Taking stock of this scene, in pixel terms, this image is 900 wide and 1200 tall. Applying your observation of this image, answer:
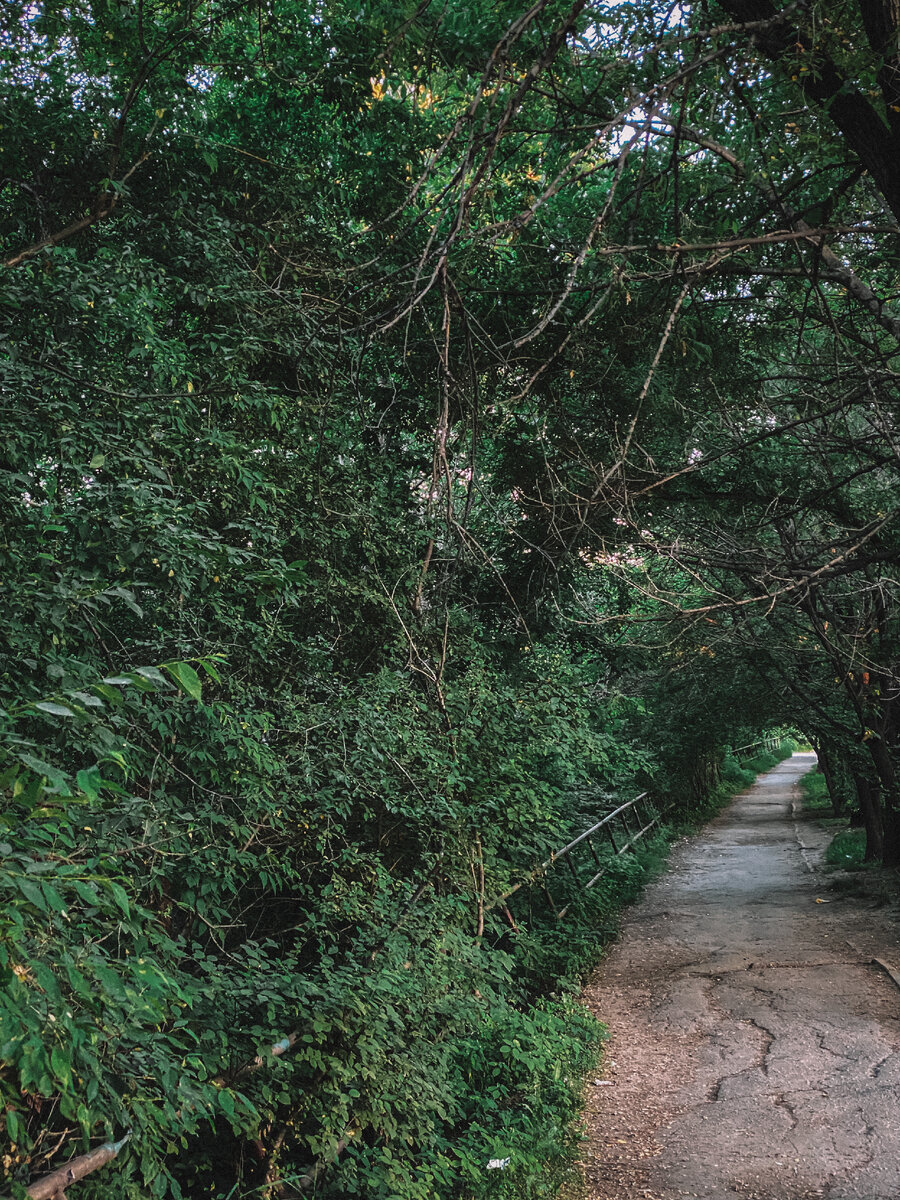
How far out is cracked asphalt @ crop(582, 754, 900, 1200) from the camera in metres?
4.98

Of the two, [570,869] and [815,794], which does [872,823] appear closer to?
[570,869]

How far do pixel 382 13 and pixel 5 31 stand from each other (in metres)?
2.51

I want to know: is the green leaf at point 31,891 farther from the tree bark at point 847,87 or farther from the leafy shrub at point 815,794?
the leafy shrub at point 815,794

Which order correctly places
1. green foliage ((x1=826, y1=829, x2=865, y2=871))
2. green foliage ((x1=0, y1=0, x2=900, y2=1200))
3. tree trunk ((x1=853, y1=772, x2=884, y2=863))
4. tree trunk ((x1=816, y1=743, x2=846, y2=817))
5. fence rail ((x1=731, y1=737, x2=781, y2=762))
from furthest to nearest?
1. fence rail ((x1=731, y1=737, x2=781, y2=762))
2. tree trunk ((x1=816, y1=743, x2=846, y2=817))
3. green foliage ((x1=826, y1=829, x2=865, y2=871))
4. tree trunk ((x1=853, y1=772, x2=884, y2=863))
5. green foliage ((x1=0, y1=0, x2=900, y2=1200))

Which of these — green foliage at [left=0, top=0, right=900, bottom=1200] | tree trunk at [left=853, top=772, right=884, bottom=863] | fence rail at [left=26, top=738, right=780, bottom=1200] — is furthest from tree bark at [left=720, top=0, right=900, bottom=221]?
tree trunk at [left=853, top=772, right=884, bottom=863]

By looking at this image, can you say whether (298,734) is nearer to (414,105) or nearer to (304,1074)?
(304,1074)

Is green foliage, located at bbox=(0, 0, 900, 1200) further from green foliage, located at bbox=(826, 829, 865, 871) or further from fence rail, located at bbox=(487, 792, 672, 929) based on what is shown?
green foliage, located at bbox=(826, 829, 865, 871)

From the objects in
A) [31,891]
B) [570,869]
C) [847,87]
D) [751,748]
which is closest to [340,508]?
[847,87]

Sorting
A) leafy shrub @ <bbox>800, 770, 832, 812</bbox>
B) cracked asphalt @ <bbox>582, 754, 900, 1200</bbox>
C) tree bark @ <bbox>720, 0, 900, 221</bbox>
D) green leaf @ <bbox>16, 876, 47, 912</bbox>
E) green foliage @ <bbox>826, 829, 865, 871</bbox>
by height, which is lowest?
leafy shrub @ <bbox>800, 770, 832, 812</bbox>

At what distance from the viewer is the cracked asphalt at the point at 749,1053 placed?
4.98m

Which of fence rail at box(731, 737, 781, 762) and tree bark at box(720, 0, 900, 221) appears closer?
tree bark at box(720, 0, 900, 221)

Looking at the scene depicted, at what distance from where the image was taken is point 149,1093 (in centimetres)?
314

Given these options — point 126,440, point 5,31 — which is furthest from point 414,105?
point 126,440

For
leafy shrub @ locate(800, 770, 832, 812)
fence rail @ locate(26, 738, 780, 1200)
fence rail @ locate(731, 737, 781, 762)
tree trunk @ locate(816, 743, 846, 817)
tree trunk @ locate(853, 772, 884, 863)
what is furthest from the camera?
leafy shrub @ locate(800, 770, 832, 812)
